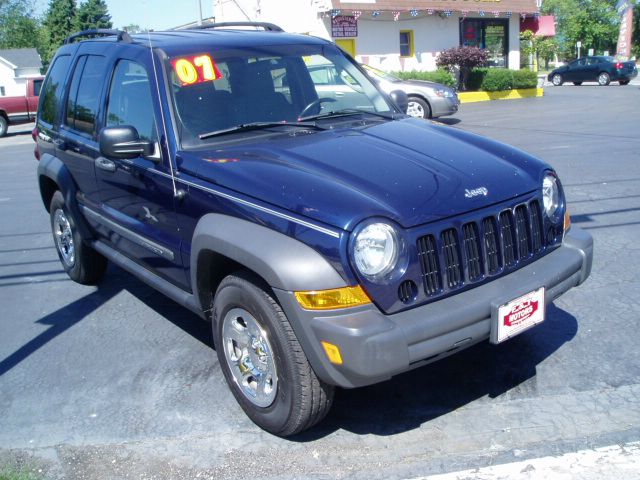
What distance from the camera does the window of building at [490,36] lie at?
28422mm

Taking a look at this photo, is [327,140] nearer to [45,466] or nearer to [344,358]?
[344,358]

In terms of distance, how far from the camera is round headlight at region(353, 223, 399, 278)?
10.4ft

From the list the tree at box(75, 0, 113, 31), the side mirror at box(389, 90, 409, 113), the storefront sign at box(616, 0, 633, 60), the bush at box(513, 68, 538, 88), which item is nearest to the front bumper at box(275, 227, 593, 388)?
the side mirror at box(389, 90, 409, 113)

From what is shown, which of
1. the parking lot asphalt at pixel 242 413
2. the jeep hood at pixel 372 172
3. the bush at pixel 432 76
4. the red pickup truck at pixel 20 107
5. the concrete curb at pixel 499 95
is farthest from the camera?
the concrete curb at pixel 499 95

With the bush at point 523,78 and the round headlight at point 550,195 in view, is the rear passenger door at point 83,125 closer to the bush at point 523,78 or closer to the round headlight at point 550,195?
the round headlight at point 550,195

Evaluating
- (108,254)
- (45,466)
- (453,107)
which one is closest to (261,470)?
(45,466)

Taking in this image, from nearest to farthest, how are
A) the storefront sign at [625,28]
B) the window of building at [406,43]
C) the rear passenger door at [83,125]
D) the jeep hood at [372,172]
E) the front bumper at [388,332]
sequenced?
the front bumper at [388,332] → the jeep hood at [372,172] → the rear passenger door at [83,125] → the window of building at [406,43] → the storefront sign at [625,28]

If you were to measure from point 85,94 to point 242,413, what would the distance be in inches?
116

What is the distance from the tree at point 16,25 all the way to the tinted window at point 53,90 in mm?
63775

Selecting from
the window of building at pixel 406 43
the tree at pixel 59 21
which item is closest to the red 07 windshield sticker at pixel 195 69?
the window of building at pixel 406 43

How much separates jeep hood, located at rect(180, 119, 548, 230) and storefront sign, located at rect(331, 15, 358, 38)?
21.4m

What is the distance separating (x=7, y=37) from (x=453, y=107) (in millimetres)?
59237

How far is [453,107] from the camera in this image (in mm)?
15961

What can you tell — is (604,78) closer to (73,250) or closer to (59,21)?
(73,250)
